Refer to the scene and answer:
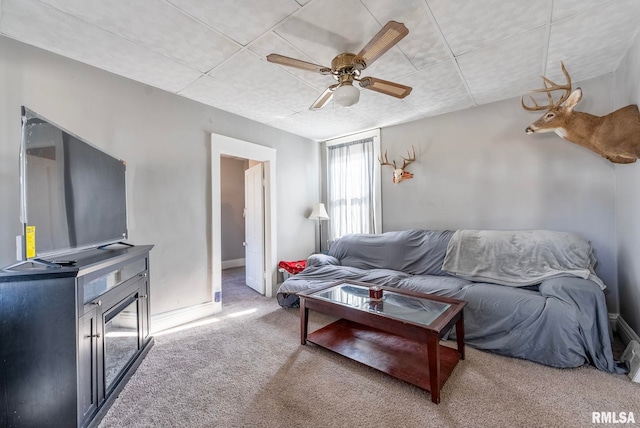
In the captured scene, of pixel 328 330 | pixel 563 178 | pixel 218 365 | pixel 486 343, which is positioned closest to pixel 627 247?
pixel 563 178

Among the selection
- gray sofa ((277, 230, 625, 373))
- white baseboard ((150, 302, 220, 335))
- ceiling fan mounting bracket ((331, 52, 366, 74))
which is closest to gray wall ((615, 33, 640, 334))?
gray sofa ((277, 230, 625, 373))

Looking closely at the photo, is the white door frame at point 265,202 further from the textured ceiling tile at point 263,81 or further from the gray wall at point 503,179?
the gray wall at point 503,179

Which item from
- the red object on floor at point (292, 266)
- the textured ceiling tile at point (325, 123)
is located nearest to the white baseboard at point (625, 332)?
the red object on floor at point (292, 266)

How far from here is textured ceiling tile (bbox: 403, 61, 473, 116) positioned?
2.43 metres

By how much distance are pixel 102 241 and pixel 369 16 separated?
8.21 ft

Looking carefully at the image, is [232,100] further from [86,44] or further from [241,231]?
[241,231]

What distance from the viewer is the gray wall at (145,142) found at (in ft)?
6.22

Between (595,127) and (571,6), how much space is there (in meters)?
1.21

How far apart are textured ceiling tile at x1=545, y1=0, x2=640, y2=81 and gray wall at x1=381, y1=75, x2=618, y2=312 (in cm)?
36

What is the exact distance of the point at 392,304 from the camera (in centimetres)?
209

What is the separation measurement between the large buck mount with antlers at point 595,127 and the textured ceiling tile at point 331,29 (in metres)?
1.48

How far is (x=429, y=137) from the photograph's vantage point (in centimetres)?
353

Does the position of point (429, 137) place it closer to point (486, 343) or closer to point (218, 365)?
point (486, 343)

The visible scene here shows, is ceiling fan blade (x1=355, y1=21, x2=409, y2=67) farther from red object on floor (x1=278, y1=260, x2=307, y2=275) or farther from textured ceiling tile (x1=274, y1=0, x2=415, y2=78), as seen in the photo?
red object on floor (x1=278, y1=260, x2=307, y2=275)
